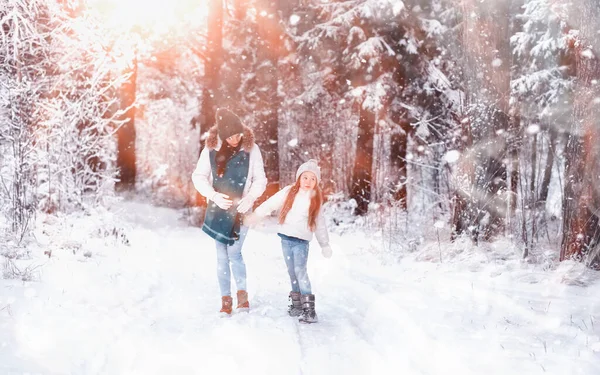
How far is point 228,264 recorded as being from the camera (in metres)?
6.09

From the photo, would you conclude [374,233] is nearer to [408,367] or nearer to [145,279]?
[145,279]

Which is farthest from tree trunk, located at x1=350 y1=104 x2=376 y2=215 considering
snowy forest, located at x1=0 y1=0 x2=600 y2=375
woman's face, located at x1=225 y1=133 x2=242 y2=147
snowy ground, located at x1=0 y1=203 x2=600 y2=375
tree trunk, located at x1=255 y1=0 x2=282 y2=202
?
woman's face, located at x1=225 y1=133 x2=242 y2=147

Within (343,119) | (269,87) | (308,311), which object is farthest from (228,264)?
(343,119)

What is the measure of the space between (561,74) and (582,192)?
30.0 ft

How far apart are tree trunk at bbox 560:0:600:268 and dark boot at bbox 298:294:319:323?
377cm

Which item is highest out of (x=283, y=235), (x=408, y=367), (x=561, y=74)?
(x=561, y=74)

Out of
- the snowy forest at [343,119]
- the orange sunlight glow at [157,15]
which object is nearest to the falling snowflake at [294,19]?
the snowy forest at [343,119]

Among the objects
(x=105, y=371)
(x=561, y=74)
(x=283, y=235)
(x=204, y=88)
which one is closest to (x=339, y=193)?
(x=204, y=88)

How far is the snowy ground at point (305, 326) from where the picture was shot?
13.8 ft

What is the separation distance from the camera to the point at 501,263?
7.74 m

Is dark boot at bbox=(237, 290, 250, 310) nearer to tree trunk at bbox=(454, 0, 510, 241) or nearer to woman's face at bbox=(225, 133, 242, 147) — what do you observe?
woman's face at bbox=(225, 133, 242, 147)

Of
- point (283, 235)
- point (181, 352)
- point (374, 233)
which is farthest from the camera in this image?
point (374, 233)

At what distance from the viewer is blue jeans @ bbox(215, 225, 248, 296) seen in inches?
236

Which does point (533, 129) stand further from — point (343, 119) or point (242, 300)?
point (242, 300)
